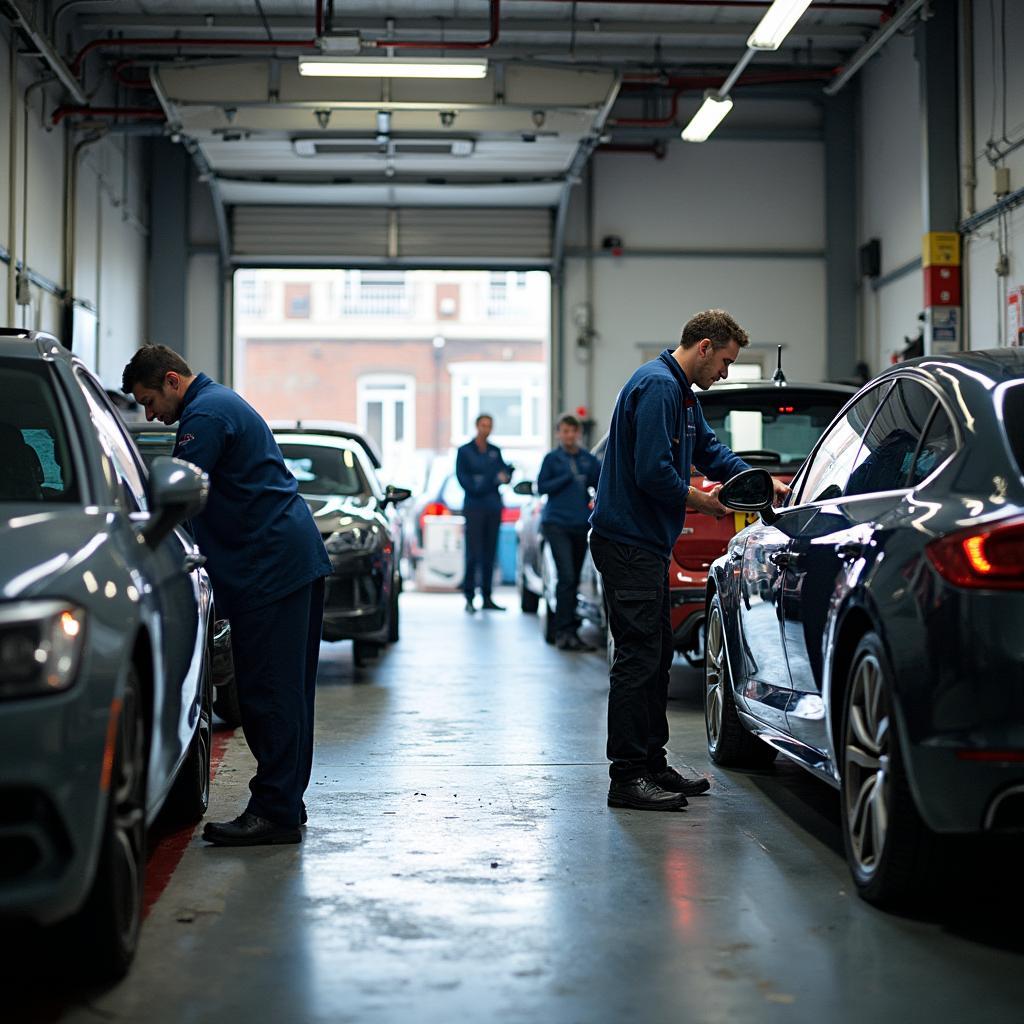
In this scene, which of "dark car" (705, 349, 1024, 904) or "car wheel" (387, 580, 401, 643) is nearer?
"dark car" (705, 349, 1024, 904)

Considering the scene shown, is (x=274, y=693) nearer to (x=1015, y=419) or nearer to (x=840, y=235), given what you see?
(x=1015, y=419)

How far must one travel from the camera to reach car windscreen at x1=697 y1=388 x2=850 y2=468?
25.9 feet

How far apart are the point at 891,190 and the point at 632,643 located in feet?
44.3

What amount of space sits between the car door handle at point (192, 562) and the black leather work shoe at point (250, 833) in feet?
2.75

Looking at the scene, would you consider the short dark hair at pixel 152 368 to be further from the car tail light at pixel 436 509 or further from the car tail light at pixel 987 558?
the car tail light at pixel 436 509

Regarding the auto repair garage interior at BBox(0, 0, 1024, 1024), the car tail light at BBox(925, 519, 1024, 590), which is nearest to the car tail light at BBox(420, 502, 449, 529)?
the auto repair garage interior at BBox(0, 0, 1024, 1024)

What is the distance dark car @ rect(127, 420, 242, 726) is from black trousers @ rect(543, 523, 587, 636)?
368 cm

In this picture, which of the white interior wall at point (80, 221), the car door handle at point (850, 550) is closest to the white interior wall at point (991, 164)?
the white interior wall at point (80, 221)

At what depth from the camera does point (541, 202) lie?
63.5ft

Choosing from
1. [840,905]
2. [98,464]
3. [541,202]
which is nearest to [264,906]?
[98,464]

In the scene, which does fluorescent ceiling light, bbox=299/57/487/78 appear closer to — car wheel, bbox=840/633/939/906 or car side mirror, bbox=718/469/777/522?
car side mirror, bbox=718/469/777/522

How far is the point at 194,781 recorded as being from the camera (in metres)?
5.12

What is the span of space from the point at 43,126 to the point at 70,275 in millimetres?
1472

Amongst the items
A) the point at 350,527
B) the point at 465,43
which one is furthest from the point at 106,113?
the point at 350,527
